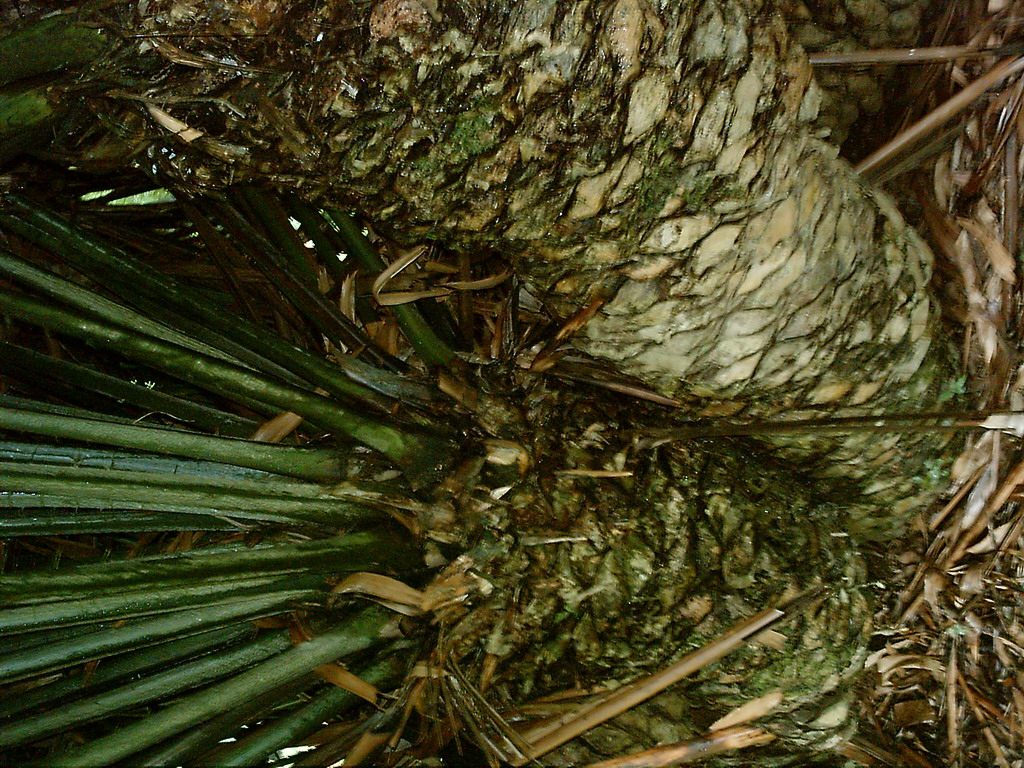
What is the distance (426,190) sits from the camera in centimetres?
81

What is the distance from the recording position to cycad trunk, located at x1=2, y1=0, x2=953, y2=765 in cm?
73

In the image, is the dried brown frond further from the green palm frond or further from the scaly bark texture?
the green palm frond

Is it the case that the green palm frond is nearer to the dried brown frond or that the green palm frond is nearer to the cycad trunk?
the cycad trunk

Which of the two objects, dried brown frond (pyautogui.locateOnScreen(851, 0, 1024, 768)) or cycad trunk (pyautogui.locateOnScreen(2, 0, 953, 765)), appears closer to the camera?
cycad trunk (pyautogui.locateOnScreen(2, 0, 953, 765))

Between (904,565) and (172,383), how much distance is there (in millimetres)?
1159

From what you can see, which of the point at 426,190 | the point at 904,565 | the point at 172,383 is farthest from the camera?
the point at 904,565

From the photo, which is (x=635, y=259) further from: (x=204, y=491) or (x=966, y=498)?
(x=966, y=498)

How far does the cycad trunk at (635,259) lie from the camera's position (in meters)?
0.73

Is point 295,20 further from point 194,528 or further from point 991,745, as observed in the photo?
point 991,745

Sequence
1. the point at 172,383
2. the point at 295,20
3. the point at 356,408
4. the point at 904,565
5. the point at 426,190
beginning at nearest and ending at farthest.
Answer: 1. the point at 295,20
2. the point at 426,190
3. the point at 356,408
4. the point at 172,383
5. the point at 904,565

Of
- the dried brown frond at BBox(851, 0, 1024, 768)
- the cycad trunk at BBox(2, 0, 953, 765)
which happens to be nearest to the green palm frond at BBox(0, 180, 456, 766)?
the cycad trunk at BBox(2, 0, 953, 765)

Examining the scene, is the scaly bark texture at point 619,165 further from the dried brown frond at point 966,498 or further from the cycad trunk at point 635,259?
the dried brown frond at point 966,498

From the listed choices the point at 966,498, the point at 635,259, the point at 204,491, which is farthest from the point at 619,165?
the point at 966,498

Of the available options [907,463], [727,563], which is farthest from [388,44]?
[907,463]
